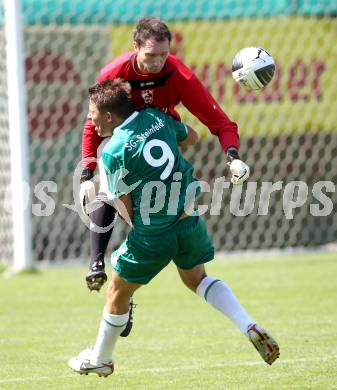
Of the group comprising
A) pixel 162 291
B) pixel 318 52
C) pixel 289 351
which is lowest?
pixel 162 291

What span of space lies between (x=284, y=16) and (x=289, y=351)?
7.03 metres

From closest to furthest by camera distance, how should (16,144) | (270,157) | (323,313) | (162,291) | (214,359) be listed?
(214,359) < (323,313) < (162,291) < (16,144) < (270,157)

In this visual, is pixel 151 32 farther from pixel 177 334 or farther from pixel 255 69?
pixel 177 334

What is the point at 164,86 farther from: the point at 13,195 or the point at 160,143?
the point at 13,195

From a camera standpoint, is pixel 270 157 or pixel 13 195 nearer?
pixel 13 195

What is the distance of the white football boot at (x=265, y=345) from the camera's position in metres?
4.98

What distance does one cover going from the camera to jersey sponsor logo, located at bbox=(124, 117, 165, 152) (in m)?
5.05

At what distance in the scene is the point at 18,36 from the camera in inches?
411

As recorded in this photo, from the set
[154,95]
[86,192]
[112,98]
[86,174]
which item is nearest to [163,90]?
Result: [154,95]

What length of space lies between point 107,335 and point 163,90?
5.66 ft

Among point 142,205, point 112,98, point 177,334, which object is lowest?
point 177,334

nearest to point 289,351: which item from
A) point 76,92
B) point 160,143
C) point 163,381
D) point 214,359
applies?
point 214,359

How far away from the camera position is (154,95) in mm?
6195

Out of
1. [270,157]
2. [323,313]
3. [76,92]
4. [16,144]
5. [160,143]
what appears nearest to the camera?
[160,143]
